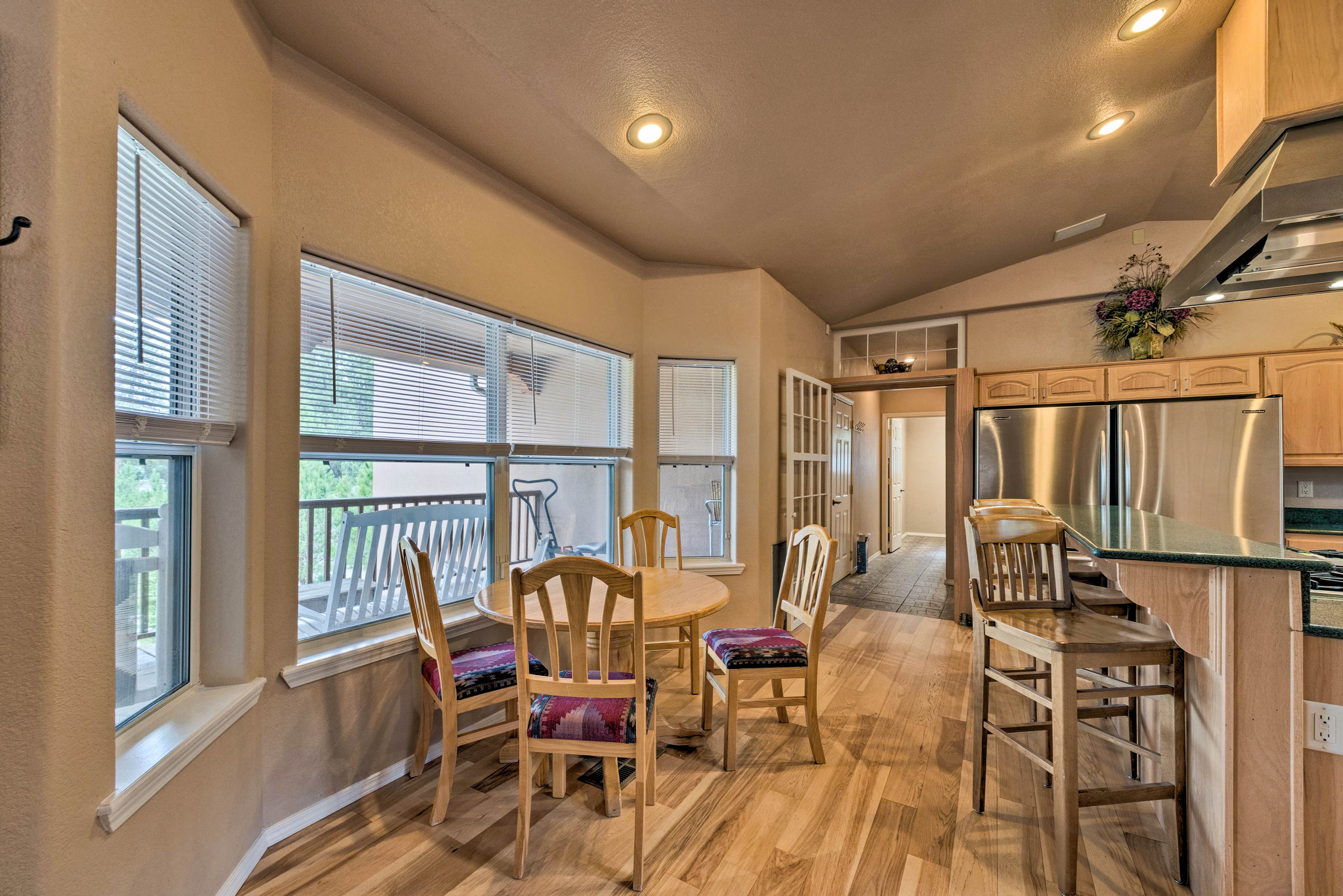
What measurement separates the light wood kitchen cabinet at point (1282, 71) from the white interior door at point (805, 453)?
240 centimetres

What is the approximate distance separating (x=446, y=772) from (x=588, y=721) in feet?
2.11

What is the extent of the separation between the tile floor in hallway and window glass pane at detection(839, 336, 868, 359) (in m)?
2.40

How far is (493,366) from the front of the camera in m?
2.63

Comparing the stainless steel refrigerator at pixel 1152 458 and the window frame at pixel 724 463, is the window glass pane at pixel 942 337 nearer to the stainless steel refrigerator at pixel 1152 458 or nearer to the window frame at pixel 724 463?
the stainless steel refrigerator at pixel 1152 458

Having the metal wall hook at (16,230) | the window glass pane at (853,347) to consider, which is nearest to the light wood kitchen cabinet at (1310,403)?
the window glass pane at (853,347)

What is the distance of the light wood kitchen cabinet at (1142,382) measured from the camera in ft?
11.9

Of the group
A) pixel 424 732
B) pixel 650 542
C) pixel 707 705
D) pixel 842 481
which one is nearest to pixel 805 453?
pixel 842 481

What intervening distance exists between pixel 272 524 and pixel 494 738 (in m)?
1.37

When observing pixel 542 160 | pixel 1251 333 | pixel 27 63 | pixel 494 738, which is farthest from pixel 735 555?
pixel 1251 333

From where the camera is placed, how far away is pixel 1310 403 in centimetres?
326

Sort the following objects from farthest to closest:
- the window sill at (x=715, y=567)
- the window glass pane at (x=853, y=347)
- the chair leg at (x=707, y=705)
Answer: the window glass pane at (x=853, y=347)
the window sill at (x=715, y=567)
the chair leg at (x=707, y=705)

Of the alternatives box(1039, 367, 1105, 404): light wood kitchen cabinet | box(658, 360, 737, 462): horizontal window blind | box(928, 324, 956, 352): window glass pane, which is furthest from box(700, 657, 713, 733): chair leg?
box(928, 324, 956, 352): window glass pane

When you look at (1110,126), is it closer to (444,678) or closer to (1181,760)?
(1181,760)

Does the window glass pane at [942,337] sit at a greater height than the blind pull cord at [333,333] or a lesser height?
greater
